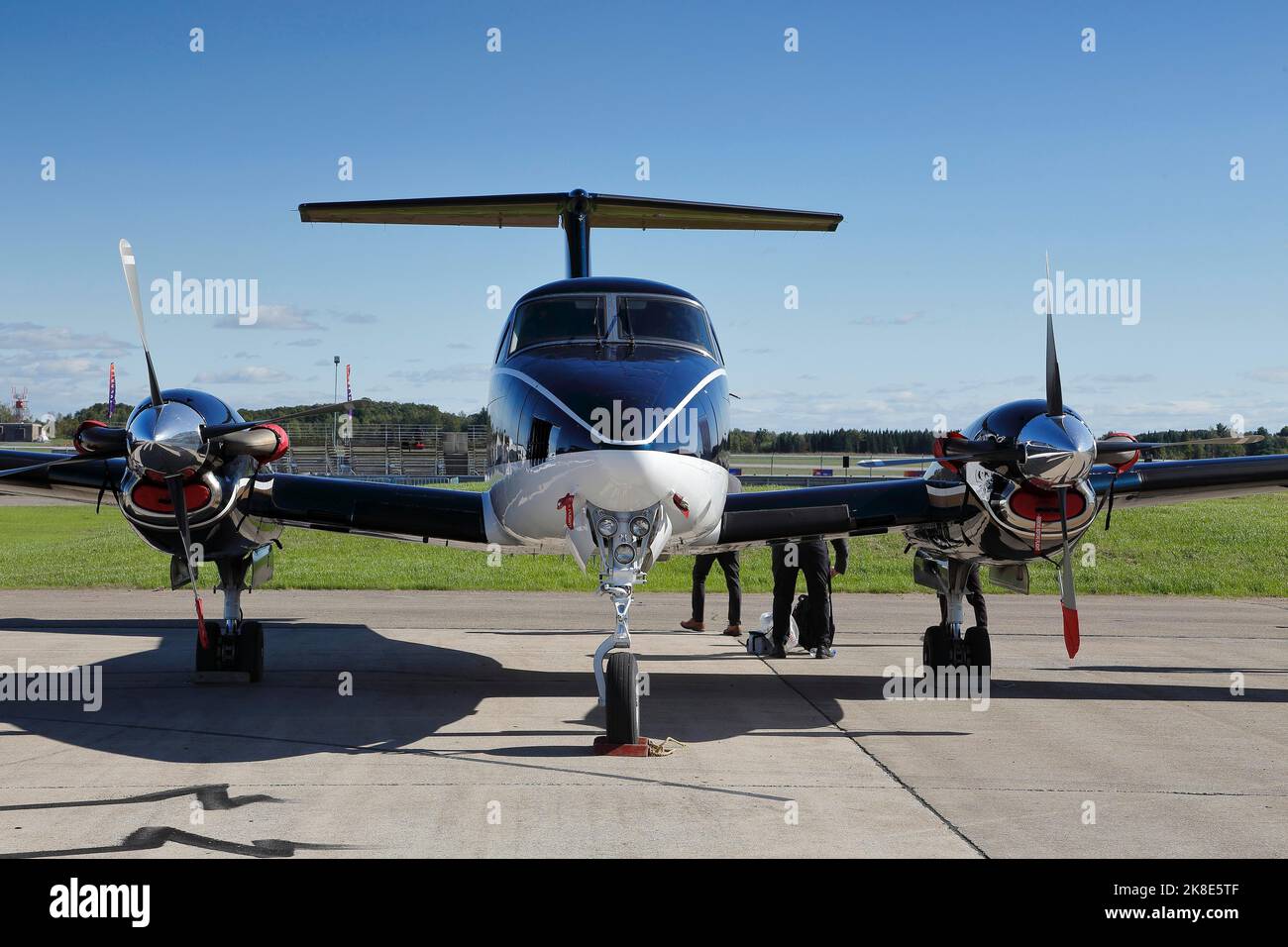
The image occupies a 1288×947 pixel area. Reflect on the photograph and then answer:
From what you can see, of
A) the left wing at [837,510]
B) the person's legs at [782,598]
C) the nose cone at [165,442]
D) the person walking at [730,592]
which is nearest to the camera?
the nose cone at [165,442]

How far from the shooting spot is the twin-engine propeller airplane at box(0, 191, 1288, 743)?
8180 millimetres

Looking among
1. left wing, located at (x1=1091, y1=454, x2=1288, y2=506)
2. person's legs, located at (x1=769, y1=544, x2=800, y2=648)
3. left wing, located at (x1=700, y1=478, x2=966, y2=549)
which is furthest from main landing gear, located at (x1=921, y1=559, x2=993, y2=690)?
person's legs, located at (x1=769, y1=544, x2=800, y2=648)

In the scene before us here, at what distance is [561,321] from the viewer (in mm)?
9797

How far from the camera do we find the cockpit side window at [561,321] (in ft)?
31.6

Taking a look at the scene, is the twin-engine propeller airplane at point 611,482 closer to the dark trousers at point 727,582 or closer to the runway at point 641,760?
the runway at point 641,760

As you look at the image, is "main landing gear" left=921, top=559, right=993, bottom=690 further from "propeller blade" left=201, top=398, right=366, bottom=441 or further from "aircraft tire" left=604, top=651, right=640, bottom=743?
"propeller blade" left=201, top=398, right=366, bottom=441

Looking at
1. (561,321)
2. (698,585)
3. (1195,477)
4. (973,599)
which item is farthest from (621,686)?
(698,585)

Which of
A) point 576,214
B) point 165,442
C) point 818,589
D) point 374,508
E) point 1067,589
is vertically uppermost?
point 576,214

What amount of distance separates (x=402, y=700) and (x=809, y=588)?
5413 mm

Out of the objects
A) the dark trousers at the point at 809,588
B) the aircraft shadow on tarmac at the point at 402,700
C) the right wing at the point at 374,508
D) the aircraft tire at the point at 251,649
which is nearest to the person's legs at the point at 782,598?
the dark trousers at the point at 809,588

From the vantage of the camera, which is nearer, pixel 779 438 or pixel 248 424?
pixel 248 424

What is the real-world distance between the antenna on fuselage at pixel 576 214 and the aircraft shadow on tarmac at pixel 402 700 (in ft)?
17.7

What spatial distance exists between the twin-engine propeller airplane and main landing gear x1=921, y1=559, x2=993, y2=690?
2 cm

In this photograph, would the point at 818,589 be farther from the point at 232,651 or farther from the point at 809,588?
the point at 232,651
